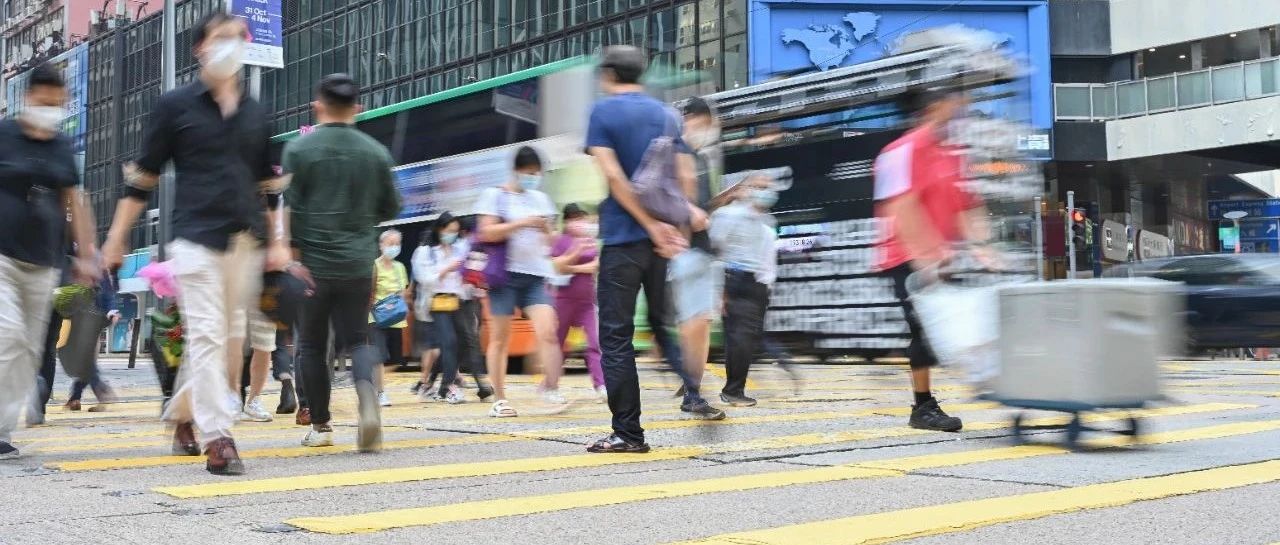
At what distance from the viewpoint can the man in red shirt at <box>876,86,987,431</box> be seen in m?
6.59

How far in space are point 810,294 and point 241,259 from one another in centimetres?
1201

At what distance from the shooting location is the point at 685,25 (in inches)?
1794

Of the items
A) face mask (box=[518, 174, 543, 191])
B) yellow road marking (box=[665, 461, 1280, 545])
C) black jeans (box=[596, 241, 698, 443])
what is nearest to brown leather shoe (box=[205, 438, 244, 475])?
black jeans (box=[596, 241, 698, 443])

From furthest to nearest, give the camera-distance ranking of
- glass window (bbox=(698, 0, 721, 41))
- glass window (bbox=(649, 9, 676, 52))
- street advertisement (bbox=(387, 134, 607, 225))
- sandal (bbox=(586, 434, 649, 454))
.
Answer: glass window (bbox=(649, 9, 676, 52)) → glass window (bbox=(698, 0, 721, 41)) → street advertisement (bbox=(387, 134, 607, 225)) → sandal (bbox=(586, 434, 649, 454))

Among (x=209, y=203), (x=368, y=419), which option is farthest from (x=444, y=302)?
(x=209, y=203)

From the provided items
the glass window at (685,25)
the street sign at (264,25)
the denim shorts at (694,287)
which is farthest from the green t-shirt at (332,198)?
the glass window at (685,25)

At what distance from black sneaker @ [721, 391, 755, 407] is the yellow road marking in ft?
14.2

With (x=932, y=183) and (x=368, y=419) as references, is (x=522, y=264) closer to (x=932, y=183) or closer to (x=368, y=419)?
(x=368, y=419)

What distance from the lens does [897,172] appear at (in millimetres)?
6699

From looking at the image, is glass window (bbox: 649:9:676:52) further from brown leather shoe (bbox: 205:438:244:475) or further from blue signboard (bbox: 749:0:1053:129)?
brown leather shoe (bbox: 205:438:244:475)

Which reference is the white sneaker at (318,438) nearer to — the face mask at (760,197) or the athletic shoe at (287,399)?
the athletic shoe at (287,399)

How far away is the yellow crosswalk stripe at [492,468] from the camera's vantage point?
4.95 metres

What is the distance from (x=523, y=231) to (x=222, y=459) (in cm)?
356

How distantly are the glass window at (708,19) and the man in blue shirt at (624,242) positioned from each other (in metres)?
38.0
